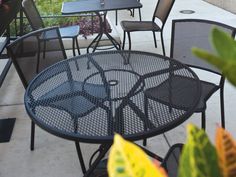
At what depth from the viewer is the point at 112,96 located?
162 cm

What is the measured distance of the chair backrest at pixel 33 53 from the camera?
2.04 meters

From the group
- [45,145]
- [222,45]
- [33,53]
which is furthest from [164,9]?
[222,45]

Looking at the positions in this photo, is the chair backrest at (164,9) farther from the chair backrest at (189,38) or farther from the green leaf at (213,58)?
the green leaf at (213,58)

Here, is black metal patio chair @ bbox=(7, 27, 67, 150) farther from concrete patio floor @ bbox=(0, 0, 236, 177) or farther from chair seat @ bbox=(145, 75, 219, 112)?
chair seat @ bbox=(145, 75, 219, 112)

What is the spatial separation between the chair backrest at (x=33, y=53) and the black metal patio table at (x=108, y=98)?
27 centimetres

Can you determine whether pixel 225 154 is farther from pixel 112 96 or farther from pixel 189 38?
pixel 189 38

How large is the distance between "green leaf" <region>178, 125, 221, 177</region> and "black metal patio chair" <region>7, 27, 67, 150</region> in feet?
5.75

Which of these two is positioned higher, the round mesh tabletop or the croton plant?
the croton plant

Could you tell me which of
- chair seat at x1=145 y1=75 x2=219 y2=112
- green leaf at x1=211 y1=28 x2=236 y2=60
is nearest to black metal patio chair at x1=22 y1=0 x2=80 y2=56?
chair seat at x1=145 y1=75 x2=219 y2=112

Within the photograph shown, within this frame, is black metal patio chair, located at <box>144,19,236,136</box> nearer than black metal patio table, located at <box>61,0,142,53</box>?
Yes

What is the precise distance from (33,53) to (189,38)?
131 centimetres

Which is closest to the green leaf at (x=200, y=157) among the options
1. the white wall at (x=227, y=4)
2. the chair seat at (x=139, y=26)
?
the chair seat at (x=139, y=26)

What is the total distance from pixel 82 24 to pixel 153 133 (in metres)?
3.80

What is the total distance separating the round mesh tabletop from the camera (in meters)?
1.36
